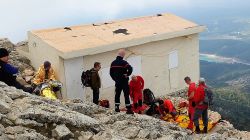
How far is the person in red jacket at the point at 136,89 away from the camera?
49.6 ft

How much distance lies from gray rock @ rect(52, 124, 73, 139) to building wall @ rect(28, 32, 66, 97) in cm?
699

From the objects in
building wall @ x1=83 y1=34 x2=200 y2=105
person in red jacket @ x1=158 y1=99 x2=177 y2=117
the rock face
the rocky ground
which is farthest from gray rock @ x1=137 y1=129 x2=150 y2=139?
the rock face

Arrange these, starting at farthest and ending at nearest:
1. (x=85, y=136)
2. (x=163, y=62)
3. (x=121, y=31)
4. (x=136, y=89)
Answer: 1. (x=163, y=62)
2. (x=121, y=31)
3. (x=136, y=89)
4. (x=85, y=136)

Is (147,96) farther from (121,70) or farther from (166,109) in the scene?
(121,70)

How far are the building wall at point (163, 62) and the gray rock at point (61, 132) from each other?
779cm

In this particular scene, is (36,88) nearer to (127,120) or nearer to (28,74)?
(28,74)

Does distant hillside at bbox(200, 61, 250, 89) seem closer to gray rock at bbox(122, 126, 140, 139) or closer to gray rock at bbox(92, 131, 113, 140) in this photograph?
gray rock at bbox(122, 126, 140, 139)

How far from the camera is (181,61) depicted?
784 inches

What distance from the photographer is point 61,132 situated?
8672mm

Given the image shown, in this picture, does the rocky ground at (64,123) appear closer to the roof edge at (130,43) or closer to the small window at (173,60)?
the roof edge at (130,43)

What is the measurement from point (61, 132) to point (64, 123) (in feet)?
1.44

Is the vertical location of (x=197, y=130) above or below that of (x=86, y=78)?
below

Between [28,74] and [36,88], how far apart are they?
291cm

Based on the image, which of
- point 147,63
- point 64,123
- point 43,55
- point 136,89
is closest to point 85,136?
point 64,123
